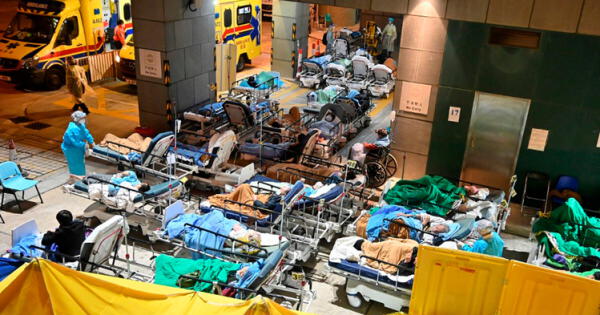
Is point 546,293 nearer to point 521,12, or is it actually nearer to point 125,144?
point 521,12

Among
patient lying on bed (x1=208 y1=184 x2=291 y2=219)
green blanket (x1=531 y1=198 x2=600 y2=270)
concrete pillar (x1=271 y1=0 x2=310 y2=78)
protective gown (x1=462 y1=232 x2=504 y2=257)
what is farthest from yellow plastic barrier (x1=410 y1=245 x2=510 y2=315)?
concrete pillar (x1=271 y1=0 x2=310 y2=78)

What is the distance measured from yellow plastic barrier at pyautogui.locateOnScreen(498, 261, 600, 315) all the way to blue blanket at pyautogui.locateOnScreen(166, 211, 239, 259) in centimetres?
462

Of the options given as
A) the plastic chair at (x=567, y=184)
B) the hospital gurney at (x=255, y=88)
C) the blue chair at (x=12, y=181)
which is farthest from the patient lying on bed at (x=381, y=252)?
the hospital gurney at (x=255, y=88)

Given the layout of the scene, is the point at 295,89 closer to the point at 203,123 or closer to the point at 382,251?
the point at 203,123

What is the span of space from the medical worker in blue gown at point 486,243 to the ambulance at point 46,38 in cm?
1553

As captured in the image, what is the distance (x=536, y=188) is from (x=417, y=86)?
11.6 feet

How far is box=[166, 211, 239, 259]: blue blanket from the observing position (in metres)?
9.62

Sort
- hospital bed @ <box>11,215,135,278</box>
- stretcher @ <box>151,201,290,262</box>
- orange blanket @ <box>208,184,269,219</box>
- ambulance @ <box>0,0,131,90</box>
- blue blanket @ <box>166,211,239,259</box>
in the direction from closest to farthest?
hospital bed @ <box>11,215,135,278</box>, stretcher @ <box>151,201,290,262</box>, blue blanket @ <box>166,211,239,259</box>, orange blanket @ <box>208,184,269,219</box>, ambulance @ <box>0,0,131,90</box>

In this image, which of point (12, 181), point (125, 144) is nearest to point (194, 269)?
point (12, 181)

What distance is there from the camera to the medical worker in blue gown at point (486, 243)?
31.6 feet

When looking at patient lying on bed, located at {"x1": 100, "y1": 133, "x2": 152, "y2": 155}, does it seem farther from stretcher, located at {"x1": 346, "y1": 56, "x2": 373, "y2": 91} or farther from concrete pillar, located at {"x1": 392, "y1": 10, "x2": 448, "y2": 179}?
stretcher, located at {"x1": 346, "y1": 56, "x2": 373, "y2": 91}

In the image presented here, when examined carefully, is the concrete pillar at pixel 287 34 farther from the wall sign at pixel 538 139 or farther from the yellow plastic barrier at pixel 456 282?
the yellow plastic barrier at pixel 456 282

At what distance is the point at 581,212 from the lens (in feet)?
35.2

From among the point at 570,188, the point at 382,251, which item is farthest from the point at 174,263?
the point at 570,188
